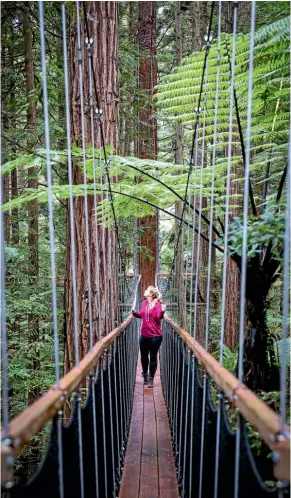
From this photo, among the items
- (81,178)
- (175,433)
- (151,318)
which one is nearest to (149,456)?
(175,433)

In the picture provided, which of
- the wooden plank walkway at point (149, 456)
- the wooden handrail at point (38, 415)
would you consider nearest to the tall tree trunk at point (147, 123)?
the wooden plank walkway at point (149, 456)

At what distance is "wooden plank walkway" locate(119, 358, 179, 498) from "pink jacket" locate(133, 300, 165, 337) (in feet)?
1.91

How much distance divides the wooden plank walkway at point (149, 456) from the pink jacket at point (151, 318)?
582 millimetres

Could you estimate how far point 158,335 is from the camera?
3.88m

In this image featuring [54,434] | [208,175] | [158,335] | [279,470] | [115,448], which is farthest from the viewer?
[158,335]

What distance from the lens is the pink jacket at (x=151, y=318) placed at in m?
3.80

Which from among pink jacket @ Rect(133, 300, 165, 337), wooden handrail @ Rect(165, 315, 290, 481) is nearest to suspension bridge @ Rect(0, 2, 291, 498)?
wooden handrail @ Rect(165, 315, 290, 481)

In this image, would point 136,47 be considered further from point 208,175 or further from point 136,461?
point 136,461

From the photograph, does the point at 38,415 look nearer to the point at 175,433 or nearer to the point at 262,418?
the point at 262,418

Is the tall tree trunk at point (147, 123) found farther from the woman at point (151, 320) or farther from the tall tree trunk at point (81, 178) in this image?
the tall tree trunk at point (81, 178)

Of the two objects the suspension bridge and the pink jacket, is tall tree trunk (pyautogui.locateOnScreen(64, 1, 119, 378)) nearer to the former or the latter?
the suspension bridge

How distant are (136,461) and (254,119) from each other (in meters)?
1.90

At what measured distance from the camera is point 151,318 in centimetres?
381

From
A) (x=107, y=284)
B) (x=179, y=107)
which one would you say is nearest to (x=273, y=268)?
(x=179, y=107)
